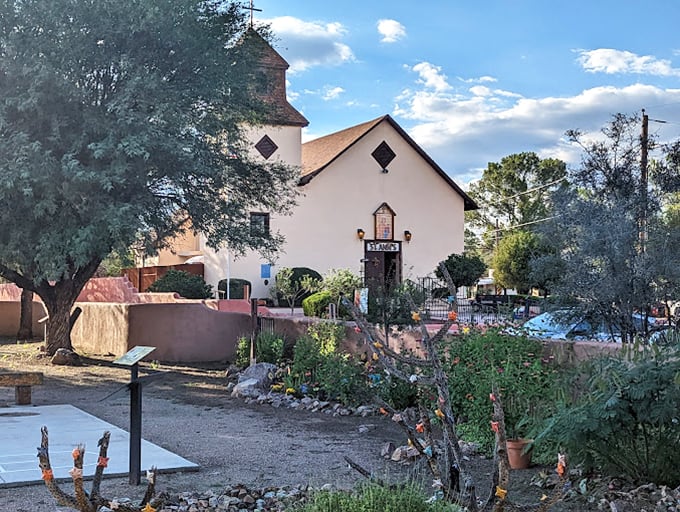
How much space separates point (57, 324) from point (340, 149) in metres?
21.0

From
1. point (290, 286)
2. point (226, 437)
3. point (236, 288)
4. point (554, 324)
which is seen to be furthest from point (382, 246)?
point (226, 437)

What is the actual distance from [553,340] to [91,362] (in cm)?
1213

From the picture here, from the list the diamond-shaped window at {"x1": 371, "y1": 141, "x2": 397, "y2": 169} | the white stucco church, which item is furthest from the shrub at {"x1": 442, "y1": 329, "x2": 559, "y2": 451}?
the diamond-shaped window at {"x1": 371, "y1": 141, "x2": 397, "y2": 169}

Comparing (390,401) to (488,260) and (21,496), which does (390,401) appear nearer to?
(21,496)

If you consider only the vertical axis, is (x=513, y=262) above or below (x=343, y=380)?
above

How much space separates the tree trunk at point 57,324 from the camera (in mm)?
18000

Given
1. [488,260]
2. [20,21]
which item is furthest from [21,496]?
[488,260]

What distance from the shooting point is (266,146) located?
34906mm

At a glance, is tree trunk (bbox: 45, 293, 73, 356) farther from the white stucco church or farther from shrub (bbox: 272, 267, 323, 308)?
the white stucco church

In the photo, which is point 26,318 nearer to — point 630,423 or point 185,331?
point 185,331

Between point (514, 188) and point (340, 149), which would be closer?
point (340, 149)

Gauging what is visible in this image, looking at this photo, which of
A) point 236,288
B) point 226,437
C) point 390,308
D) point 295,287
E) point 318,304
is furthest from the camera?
point 295,287

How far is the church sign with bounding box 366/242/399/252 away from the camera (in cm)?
3794

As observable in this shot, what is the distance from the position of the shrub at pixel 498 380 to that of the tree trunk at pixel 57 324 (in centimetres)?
1148
